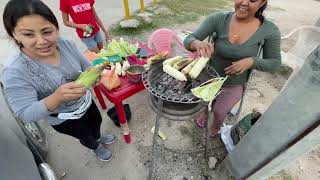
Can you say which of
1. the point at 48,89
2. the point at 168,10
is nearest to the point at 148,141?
the point at 48,89

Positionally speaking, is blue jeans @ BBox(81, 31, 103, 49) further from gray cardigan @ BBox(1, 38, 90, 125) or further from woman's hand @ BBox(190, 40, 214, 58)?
woman's hand @ BBox(190, 40, 214, 58)

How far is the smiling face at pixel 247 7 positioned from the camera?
2.19m

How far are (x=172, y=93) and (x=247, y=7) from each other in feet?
3.35

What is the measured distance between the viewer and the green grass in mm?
5731

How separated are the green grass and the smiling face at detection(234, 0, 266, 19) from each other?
359 centimetres

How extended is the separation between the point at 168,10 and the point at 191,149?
15.2 ft

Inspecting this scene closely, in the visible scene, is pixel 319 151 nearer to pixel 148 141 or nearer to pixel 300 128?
pixel 300 128

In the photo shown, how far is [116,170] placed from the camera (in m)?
3.06

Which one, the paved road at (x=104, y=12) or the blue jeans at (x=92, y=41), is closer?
the blue jeans at (x=92, y=41)

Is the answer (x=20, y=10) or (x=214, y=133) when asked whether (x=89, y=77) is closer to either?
(x=20, y=10)

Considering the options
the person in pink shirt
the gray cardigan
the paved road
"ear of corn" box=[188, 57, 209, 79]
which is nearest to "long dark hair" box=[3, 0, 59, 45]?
the gray cardigan

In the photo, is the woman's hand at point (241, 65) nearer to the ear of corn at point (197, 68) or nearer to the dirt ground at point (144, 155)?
the ear of corn at point (197, 68)

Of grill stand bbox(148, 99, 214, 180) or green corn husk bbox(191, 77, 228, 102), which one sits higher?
green corn husk bbox(191, 77, 228, 102)

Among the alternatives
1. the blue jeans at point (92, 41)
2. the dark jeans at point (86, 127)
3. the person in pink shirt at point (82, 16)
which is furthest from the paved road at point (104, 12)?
the dark jeans at point (86, 127)
